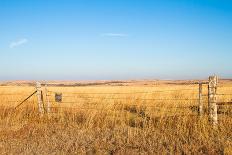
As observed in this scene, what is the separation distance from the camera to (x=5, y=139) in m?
9.09

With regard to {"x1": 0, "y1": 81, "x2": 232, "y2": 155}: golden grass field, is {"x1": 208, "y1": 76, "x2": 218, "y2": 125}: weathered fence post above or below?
above

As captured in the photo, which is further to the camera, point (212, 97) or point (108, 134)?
point (212, 97)

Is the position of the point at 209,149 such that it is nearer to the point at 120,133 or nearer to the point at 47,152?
the point at 120,133

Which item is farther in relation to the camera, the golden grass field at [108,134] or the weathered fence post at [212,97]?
the weathered fence post at [212,97]

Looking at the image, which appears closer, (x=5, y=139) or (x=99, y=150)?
(x=99, y=150)

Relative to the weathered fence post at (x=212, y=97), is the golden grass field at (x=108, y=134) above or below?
below

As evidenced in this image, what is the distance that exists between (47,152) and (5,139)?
1925 mm

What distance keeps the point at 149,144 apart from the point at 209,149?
1.46m

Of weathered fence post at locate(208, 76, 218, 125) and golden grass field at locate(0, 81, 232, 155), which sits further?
weathered fence post at locate(208, 76, 218, 125)

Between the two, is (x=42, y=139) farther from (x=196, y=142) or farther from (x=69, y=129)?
(x=196, y=142)

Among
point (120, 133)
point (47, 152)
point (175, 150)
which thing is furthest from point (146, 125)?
point (47, 152)

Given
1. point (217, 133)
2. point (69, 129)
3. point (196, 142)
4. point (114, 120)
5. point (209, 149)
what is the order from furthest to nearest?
point (114, 120)
point (69, 129)
point (217, 133)
point (196, 142)
point (209, 149)

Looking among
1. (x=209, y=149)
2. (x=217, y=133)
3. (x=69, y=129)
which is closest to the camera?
(x=209, y=149)

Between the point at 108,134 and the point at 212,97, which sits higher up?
the point at 212,97
